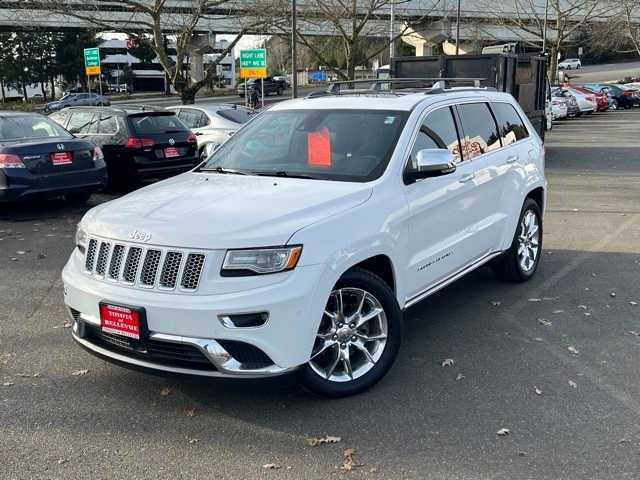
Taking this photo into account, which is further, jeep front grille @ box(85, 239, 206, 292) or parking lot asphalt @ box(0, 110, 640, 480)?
jeep front grille @ box(85, 239, 206, 292)

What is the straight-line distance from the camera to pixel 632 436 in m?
3.75

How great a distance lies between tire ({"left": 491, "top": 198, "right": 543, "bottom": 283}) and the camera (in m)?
6.41

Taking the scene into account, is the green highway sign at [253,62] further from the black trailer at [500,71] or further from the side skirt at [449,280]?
the side skirt at [449,280]

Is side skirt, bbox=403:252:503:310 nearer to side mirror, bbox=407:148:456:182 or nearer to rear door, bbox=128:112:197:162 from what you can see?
side mirror, bbox=407:148:456:182

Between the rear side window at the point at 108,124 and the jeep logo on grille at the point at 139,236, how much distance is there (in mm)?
8343

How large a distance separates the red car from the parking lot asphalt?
3142 centimetres

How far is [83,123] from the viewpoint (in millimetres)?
12461

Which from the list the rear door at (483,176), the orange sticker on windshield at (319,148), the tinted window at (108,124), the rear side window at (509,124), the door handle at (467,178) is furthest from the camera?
the tinted window at (108,124)

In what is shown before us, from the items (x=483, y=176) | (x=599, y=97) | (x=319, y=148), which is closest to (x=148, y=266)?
(x=319, y=148)

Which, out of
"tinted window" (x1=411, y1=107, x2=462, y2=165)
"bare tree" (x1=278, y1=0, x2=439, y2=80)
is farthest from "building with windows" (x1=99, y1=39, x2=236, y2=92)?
"tinted window" (x1=411, y1=107, x2=462, y2=165)

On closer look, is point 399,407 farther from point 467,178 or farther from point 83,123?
point 83,123

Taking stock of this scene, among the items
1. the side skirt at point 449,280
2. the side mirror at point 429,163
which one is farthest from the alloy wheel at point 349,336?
the side mirror at point 429,163

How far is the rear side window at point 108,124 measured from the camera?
1175 cm

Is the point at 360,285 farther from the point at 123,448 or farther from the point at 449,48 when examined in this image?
the point at 449,48
